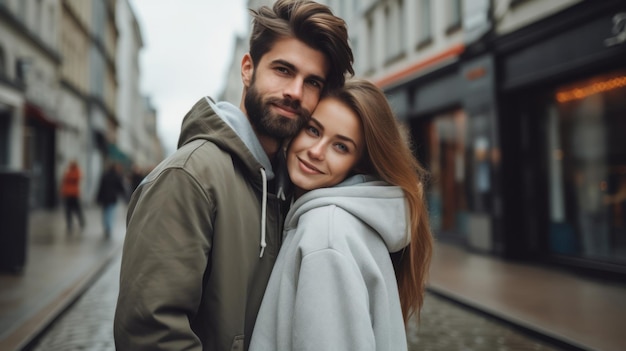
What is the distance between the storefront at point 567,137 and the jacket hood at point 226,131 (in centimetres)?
815

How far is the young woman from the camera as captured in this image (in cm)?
164

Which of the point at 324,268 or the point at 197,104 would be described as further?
the point at 197,104

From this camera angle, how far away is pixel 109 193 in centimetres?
1406

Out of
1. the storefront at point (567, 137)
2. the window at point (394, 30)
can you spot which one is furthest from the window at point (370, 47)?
the storefront at point (567, 137)

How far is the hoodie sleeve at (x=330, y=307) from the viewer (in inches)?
63.4

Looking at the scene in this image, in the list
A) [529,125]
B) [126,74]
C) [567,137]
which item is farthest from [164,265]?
[126,74]

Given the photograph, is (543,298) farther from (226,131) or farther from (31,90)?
(31,90)

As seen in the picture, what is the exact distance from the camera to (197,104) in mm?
1945

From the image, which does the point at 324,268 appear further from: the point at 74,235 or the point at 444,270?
the point at 74,235

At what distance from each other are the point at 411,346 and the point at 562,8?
7.27 meters

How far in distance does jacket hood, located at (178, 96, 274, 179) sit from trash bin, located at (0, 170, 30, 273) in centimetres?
720

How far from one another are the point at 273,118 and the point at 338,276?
68cm

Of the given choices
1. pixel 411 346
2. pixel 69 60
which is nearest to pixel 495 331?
pixel 411 346

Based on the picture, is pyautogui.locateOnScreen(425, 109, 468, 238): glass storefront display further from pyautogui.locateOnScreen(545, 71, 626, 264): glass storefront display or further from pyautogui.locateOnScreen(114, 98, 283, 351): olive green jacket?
pyautogui.locateOnScreen(114, 98, 283, 351): olive green jacket
